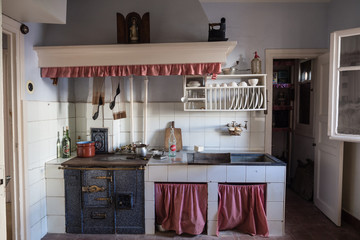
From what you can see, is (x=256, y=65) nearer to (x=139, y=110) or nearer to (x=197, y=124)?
(x=197, y=124)

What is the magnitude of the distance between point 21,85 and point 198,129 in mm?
1954

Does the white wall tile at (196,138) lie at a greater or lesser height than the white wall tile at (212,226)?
greater

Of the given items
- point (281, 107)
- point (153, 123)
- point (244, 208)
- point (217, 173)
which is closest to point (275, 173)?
point (244, 208)

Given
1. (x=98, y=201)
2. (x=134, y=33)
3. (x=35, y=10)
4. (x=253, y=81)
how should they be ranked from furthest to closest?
(x=253, y=81)
(x=134, y=33)
(x=98, y=201)
(x=35, y=10)

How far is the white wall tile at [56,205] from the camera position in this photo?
2.33 metres

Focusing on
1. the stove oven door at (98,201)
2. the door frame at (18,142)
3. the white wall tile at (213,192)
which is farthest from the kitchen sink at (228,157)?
the door frame at (18,142)

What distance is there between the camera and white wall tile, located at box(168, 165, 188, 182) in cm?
228

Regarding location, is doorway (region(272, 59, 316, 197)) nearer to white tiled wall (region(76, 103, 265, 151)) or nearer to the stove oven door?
white tiled wall (region(76, 103, 265, 151))

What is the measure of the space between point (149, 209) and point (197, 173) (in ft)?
2.05

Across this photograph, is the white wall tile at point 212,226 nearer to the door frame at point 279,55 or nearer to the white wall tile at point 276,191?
the white wall tile at point 276,191

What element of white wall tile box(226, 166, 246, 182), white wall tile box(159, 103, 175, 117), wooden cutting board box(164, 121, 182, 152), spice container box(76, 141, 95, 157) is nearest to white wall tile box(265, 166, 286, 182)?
white wall tile box(226, 166, 246, 182)

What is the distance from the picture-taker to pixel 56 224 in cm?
235

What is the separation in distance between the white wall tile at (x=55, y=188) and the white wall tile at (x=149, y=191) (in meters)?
0.88

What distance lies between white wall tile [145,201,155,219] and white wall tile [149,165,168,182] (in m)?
0.24
